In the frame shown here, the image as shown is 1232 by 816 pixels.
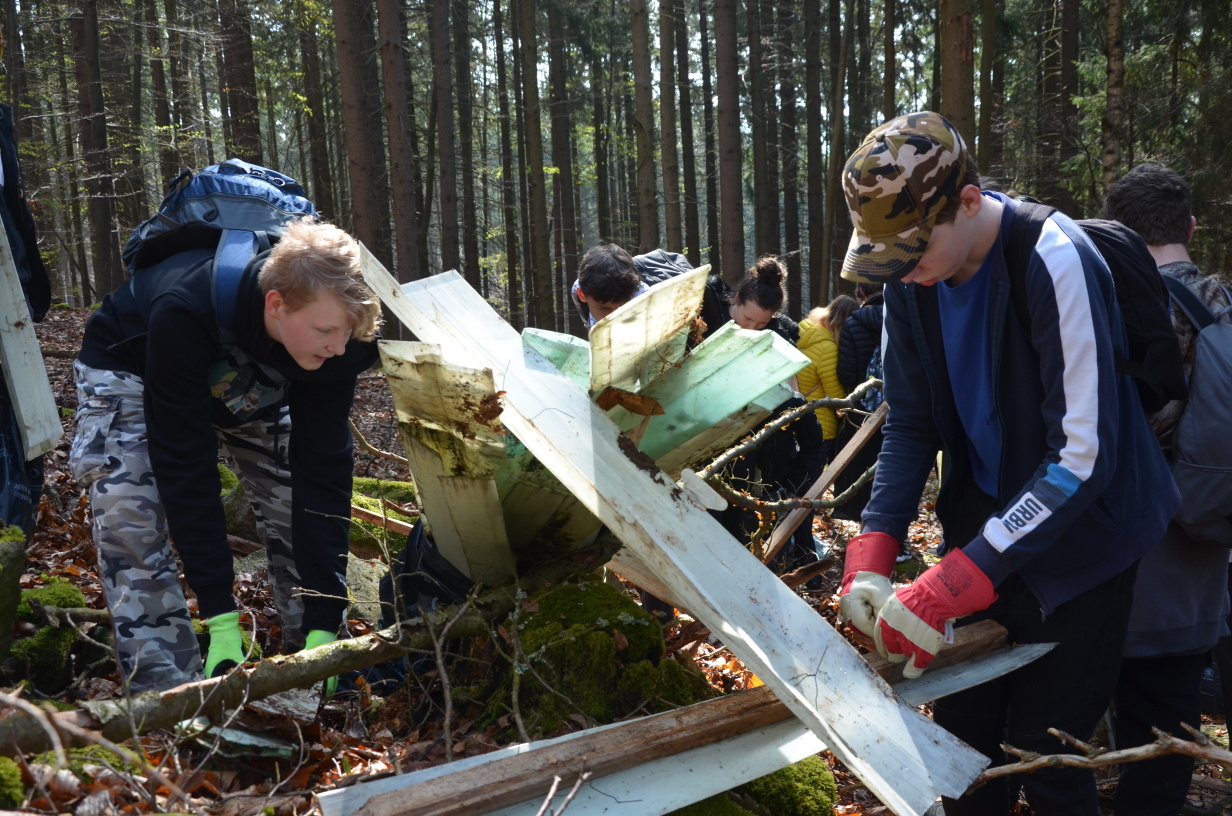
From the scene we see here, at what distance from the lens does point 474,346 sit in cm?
274

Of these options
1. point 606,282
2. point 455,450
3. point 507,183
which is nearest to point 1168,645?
point 455,450

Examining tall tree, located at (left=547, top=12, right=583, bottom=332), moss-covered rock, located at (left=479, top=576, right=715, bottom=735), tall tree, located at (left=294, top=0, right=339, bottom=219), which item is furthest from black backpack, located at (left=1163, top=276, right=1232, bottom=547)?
tall tree, located at (left=547, top=12, right=583, bottom=332)

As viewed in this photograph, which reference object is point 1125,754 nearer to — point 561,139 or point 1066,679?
point 1066,679

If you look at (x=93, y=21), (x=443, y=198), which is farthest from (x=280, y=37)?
(x=443, y=198)

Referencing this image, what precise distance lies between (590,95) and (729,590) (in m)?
26.2

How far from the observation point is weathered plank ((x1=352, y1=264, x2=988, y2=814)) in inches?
73.1

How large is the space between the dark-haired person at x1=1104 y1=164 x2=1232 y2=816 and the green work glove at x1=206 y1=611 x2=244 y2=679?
2.82m

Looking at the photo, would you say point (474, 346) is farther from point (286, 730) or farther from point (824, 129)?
point (824, 129)

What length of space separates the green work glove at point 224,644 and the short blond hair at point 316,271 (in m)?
1.04

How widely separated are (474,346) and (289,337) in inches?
23.1

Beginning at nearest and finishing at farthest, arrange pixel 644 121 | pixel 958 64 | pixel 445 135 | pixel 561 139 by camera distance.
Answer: pixel 958 64 → pixel 644 121 → pixel 445 135 → pixel 561 139

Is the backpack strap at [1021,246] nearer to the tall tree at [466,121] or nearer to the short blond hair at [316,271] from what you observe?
the short blond hair at [316,271]

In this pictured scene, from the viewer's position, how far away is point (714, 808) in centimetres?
209

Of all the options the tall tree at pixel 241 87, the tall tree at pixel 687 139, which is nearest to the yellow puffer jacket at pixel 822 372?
the tall tree at pixel 241 87
